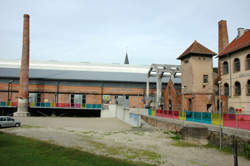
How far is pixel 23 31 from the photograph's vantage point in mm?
41188

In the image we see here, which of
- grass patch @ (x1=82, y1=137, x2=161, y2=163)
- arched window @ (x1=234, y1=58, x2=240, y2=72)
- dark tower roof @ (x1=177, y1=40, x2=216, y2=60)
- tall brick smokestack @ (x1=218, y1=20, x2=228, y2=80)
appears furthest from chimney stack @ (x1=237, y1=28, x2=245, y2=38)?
grass patch @ (x1=82, y1=137, x2=161, y2=163)

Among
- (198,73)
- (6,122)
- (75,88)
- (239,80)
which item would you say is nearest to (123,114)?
(198,73)

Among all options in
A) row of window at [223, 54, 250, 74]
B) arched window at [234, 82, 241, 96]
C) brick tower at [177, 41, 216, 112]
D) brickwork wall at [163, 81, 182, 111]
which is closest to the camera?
row of window at [223, 54, 250, 74]

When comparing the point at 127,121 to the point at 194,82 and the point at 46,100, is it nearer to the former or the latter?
the point at 194,82

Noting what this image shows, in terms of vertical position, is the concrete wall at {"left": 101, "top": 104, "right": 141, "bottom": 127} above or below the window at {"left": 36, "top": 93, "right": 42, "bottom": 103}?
below

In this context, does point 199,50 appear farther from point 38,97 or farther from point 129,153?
point 38,97

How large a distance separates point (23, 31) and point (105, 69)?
23.9 meters

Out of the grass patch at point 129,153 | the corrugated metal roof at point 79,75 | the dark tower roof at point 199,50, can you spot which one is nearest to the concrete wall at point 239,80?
the dark tower roof at point 199,50

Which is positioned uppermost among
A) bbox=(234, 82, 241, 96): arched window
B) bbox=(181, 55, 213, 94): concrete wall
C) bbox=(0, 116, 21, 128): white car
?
bbox=(181, 55, 213, 94): concrete wall

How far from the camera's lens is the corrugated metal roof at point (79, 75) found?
49.0 meters

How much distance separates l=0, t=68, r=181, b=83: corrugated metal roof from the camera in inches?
1929

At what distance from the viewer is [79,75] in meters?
→ 51.7

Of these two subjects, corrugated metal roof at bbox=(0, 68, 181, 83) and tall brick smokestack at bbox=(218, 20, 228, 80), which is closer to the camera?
tall brick smokestack at bbox=(218, 20, 228, 80)

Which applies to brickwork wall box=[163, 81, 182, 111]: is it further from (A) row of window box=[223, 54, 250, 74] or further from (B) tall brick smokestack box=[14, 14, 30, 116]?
(B) tall brick smokestack box=[14, 14, 30, 116]
